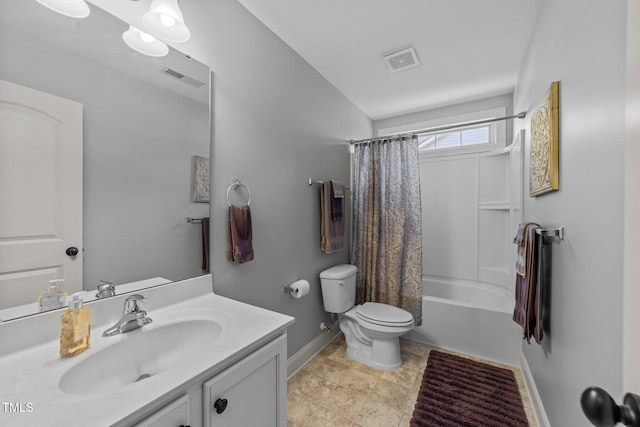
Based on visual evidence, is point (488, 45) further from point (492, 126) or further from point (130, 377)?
point (130, 377)

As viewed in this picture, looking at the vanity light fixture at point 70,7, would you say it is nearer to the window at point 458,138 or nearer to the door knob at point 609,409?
the door knob at point 609,409

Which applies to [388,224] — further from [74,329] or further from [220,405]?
[74,329]

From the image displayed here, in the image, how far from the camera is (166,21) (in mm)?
1125

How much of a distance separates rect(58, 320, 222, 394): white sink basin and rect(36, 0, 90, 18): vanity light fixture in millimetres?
1142

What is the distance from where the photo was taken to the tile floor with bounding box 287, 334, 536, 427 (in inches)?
61.7

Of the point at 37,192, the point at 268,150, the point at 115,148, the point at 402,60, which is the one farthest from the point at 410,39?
the point at 37,192

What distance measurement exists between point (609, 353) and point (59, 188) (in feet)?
5.87

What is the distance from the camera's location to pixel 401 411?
1626mm

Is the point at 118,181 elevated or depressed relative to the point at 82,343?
elevated

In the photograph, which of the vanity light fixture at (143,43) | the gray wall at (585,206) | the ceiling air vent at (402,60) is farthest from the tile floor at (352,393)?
the ceiling air vent at (402,60)

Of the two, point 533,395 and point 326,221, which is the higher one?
point 326,221

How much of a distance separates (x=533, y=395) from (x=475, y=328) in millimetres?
585

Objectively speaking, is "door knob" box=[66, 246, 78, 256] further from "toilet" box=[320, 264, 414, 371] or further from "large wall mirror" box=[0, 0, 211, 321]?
"toilet" box=[320, 264, 414, 371]

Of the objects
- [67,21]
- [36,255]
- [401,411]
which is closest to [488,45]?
[67,21]
